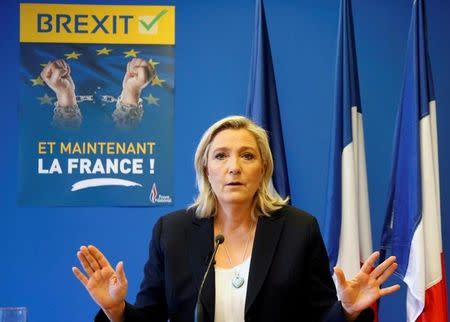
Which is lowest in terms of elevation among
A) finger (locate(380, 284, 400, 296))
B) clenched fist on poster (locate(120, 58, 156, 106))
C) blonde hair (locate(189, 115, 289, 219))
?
finger (locate(380, 284, 400, 296))

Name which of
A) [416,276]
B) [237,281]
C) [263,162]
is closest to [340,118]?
[416,276]

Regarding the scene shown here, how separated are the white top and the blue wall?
169cm

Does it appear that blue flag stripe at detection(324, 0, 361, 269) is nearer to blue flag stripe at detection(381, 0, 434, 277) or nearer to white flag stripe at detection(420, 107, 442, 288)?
blue flag stripe at detection(381, 0, 434, 277)

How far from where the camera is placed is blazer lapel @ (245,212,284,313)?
2053mm

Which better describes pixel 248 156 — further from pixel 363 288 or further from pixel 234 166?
pixel 363 288

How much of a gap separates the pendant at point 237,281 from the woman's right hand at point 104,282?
0.37 metres

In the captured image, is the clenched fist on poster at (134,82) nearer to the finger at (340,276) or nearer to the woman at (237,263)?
the woman at (237,263)

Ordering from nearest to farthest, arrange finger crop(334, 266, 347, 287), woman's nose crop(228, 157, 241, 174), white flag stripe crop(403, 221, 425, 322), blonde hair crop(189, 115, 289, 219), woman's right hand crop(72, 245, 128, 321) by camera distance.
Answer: finger crop(334, 266, 347, 287) < woman's right hand crop(72, 245, 128, 321) < woman's nose crop(228, 157, 241, 174) < blonde hair crop(189, 115, 289, 219) < white flag stripe crop(403, 221, 425, 322)

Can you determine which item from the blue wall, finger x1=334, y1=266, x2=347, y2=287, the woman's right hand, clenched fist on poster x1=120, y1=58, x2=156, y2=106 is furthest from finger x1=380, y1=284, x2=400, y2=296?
clenched fist on poster x1=120, y1=58, x2=156, y2=106

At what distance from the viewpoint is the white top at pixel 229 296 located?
204 cm

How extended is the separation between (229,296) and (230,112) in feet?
6.22

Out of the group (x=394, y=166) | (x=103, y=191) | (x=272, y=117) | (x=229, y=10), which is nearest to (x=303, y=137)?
(x=272, y=117)

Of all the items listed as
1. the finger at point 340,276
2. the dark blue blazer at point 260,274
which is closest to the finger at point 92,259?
the dark blue blazer at point 260,274

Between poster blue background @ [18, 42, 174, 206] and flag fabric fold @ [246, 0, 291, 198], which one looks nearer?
flag fabric fold @ [246, 0, 291, 198]
